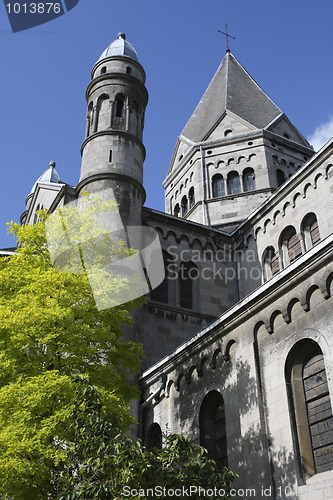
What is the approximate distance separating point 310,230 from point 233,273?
5.13m

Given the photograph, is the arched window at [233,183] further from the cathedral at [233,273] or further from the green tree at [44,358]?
the green tree at [44,358]

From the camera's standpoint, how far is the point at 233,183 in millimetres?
31781

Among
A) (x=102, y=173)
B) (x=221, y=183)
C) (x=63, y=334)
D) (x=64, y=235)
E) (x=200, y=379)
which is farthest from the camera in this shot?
(x=221, y=183)

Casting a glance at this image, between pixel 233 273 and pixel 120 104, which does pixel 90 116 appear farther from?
pixel 233 273

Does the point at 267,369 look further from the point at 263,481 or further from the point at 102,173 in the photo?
the point at 102,173

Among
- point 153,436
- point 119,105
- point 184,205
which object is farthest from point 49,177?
point 153,436

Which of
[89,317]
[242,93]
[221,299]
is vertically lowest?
[89,317]

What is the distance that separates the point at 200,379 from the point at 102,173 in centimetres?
1072

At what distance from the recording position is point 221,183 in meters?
32.0

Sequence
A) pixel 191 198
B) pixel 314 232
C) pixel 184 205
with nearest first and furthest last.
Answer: pixel 314 232 → pixel 191 198 → pixel 184 205

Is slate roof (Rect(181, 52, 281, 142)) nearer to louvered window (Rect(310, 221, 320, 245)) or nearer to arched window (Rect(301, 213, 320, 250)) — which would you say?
arched window (Rect(301, 213, 320, 250))

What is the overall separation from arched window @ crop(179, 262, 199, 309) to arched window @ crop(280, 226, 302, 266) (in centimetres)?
407

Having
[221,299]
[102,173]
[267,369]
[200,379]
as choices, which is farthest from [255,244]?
[267,369]

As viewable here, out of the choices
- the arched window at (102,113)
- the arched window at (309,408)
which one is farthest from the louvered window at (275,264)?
the arched window at (309,408)
